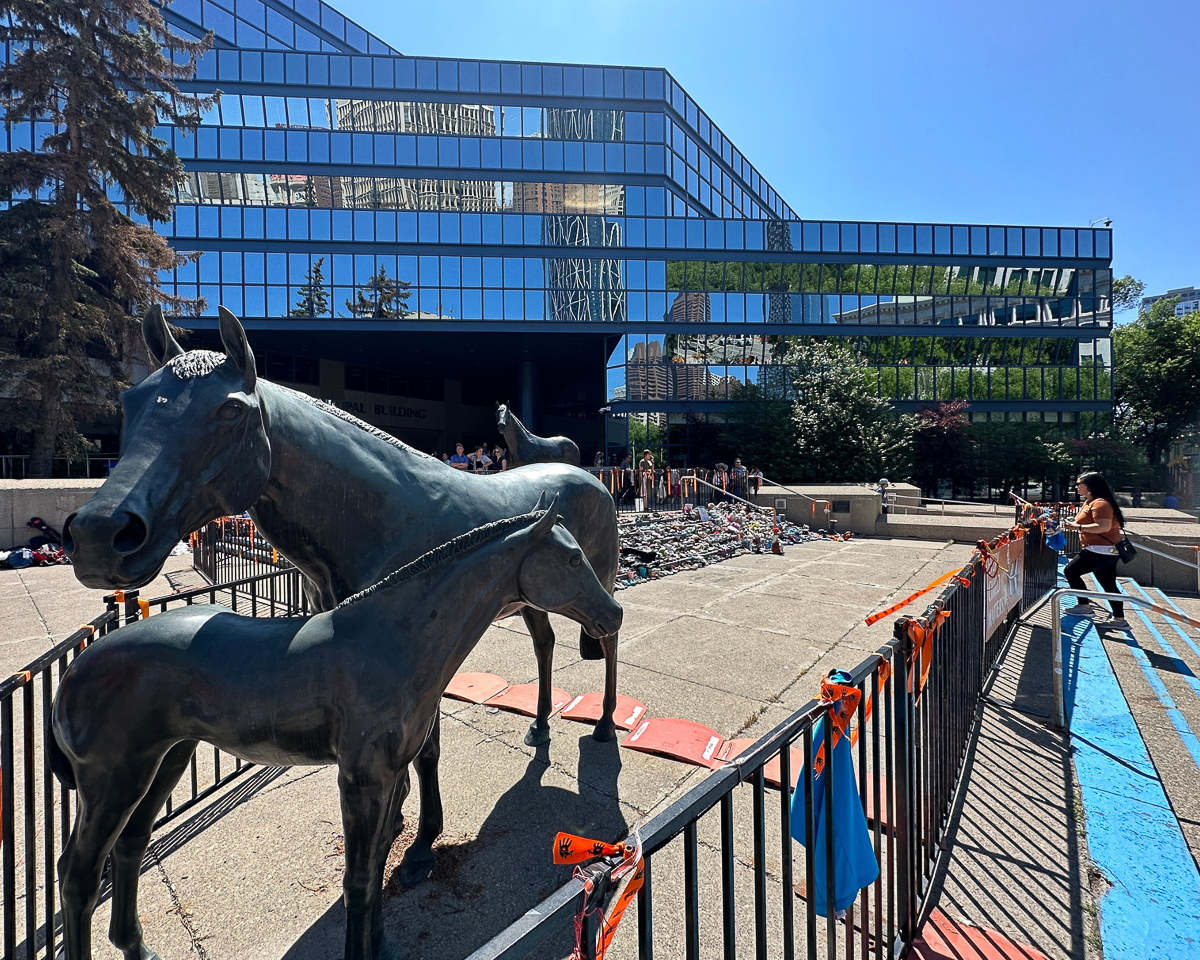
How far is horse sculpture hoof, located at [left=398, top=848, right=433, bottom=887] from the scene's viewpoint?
2.67 metres

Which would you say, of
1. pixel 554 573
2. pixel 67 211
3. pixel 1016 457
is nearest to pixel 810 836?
pixel 554 573

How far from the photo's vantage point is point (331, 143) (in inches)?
1237

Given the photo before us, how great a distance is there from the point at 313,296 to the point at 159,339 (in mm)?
32273

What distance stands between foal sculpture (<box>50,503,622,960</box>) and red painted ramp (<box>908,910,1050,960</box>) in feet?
7.23

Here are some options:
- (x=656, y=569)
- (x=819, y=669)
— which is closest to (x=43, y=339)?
(x=656, y=569)

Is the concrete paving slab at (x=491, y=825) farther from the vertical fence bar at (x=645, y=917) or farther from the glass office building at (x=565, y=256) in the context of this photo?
the glass office building at (x=565, y=256)

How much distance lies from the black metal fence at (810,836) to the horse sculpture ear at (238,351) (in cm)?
166

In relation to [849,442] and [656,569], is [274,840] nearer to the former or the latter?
[656,569]

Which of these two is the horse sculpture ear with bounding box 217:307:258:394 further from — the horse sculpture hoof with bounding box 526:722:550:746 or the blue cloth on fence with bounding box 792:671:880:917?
the horse sculpture hoof with bounding box 526:722:550:746

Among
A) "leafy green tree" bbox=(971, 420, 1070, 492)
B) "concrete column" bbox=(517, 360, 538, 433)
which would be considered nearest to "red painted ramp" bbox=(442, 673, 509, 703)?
"concrete column" bbox=(517, 360, 538, 433)

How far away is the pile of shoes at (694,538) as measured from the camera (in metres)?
10.8

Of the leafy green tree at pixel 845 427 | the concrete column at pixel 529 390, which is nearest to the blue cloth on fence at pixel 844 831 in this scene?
the leafy green tree at pixel 845 427

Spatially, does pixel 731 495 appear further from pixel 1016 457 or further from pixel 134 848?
pixel 1016 457

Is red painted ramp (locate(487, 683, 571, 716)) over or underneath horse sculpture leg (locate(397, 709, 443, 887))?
underneath
